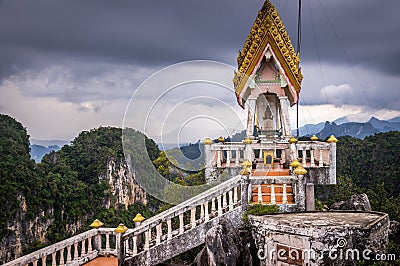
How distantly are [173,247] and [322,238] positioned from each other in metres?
3.58

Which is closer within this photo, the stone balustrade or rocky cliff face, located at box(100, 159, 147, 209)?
the stone balustrade

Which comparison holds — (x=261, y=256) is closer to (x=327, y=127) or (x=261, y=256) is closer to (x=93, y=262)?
(x=93, y=262)

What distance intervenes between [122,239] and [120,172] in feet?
158

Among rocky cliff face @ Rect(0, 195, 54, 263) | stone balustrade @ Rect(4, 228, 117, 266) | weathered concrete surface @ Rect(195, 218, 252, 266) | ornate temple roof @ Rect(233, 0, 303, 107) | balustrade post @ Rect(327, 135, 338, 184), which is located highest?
ornate temple roof @ Rect(233, 0, 303, 107)

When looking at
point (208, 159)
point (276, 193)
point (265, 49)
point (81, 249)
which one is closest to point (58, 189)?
point (81, 249)

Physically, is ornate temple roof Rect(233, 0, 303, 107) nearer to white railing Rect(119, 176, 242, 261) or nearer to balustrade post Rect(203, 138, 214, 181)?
balustrade post Rect(203, 138, 214, 181)

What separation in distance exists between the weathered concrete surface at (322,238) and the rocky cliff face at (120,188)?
1816 inches

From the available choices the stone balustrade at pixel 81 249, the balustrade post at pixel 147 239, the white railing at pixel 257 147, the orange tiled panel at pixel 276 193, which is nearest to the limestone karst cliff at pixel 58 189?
the white railing at pixel 257 147

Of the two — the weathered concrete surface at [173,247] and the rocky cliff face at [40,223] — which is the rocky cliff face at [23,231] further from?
the weathered concrete surface at [173,247]

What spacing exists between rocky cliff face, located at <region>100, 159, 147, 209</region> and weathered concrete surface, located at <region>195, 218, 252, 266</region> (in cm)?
4494

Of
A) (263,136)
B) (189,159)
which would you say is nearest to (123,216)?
(263,136)

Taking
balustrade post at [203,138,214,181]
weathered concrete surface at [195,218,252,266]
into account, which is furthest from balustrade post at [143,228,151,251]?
balustrade post at [203,138,214,181]

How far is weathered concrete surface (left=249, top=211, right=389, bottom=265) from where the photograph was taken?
707 cm

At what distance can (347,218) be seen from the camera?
800 cm
